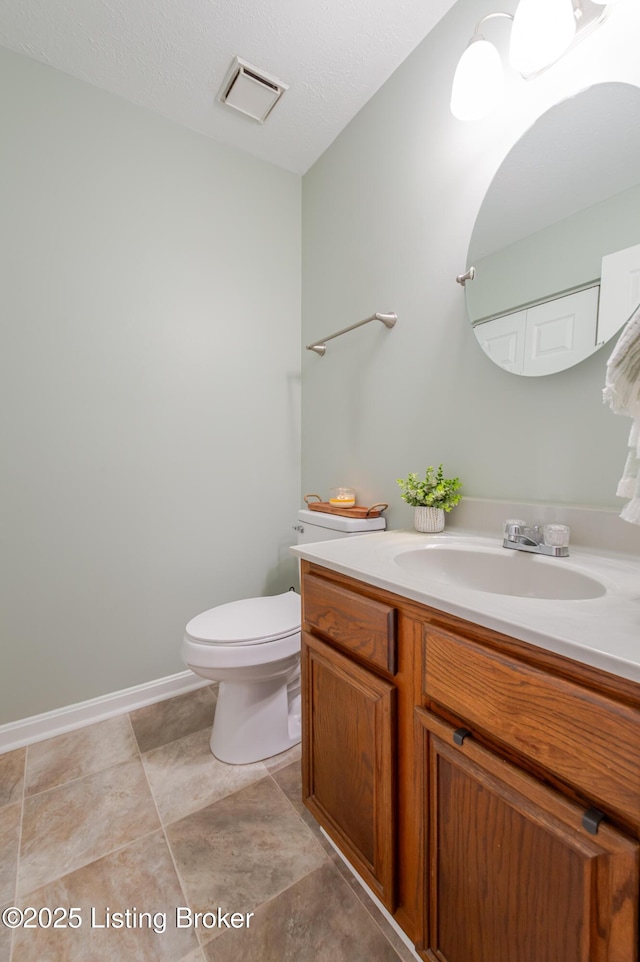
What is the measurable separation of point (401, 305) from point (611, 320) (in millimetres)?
709

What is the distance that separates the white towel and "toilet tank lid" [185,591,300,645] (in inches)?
39.3

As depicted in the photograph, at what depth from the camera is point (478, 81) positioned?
40.1 inches

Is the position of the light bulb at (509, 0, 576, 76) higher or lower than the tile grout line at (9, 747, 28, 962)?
higher

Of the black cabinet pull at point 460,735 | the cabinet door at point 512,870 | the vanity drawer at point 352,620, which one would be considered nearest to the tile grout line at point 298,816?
the cabinet door at point 512,870

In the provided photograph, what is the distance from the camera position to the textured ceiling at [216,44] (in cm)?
121

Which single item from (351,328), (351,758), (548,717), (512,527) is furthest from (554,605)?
(351,328)

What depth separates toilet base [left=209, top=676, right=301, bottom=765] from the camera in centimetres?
129

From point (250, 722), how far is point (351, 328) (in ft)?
4.88

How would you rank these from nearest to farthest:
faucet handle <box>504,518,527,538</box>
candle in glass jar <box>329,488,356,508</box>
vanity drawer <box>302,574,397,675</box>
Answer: vanity drawer <box>302,574,397,675</box>
faucet handle <box>504,518,527,538</box>
candle in glass jar <box>329,488,356,508</box>

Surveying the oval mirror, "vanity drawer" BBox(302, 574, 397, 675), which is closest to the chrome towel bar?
the oval mirror

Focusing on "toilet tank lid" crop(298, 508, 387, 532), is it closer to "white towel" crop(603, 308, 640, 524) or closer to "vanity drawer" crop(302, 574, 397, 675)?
"vanity drawer" crop(302, 574, 397, 675)

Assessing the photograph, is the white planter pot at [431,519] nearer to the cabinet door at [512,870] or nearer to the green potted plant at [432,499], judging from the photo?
the green potted plant at [432,499]

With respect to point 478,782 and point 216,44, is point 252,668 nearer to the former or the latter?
point 478,782

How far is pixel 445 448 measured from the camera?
49.7 inches
